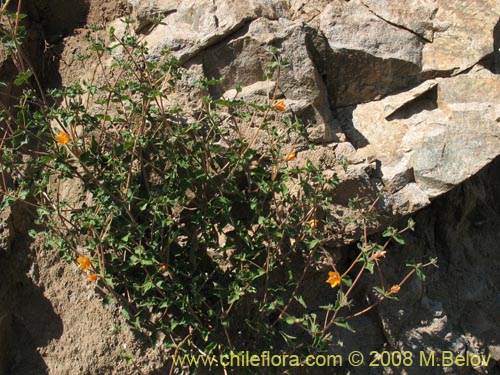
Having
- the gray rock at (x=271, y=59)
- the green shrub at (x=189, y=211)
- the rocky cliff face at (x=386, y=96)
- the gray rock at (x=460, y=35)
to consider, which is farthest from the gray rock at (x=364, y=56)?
the green shrub at (x=189, y=211)

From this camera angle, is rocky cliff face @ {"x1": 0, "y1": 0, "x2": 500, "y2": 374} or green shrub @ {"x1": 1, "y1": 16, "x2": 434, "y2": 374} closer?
green shrub @ {"x1": 1, "y1": 16, "x2": 434, "y2": 374}

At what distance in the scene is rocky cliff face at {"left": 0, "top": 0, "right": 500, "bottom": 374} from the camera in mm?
3275

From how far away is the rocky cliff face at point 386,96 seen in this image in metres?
3.28

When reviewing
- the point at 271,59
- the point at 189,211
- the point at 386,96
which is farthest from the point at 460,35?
the point at 189,211

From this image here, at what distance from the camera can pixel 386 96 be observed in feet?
11.8

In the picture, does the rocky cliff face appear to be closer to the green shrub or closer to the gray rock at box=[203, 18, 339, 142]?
the gray rock at box=[203, 18, 339, 142]

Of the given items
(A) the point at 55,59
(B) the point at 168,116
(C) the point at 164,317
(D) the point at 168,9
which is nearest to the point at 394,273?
(C) the point at 164,317

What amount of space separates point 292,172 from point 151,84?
0.77m

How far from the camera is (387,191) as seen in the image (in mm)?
3271

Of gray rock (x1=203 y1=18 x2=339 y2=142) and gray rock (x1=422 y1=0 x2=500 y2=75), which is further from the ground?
gray rock (x1=203 y1=18 x2=339 y2=142)

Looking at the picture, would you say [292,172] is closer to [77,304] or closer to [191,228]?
[191,228]

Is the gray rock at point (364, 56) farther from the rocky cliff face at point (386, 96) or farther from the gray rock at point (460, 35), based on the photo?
the gray rock at point (460, 35)

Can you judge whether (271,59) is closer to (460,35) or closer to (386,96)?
(386,96)

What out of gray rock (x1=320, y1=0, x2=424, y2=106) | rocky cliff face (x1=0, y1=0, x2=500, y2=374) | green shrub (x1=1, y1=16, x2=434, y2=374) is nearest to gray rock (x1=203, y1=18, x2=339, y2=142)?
rocky cliff face (x1=0, y1=0, x2=500, y2=374)
